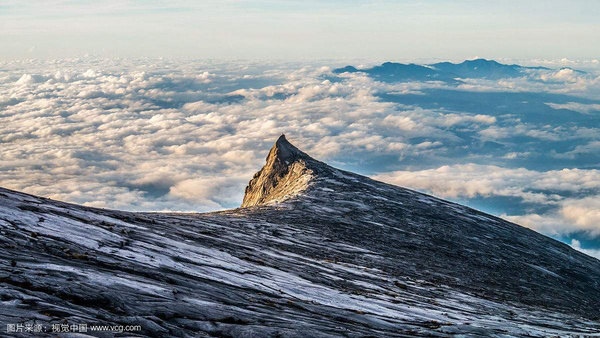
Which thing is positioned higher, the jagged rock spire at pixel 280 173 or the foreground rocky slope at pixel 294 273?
the jagged rock spire at pixel 280 173

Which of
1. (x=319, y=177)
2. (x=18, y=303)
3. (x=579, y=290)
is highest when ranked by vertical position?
(x=319, y=177)

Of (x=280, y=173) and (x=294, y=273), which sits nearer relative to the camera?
(x=294, y=273)

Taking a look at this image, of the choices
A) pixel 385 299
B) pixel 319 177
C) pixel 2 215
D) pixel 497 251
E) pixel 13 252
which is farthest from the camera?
pixel 319 177

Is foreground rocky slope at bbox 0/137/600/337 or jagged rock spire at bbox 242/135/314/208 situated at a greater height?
jagged rock spire at bbox 242/135/314/208

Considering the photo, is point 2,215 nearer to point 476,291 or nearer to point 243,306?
point 243,306

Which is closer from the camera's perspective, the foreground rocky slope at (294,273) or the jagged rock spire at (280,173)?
the foreground rocky slope at (294,273)

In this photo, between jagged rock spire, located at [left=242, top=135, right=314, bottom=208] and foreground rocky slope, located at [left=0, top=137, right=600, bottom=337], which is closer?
foreground rocky slope, located at [left=0, top=137, right=600, bottom=337]

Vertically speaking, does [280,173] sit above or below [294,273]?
above

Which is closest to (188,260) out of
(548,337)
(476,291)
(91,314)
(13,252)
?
(13,252)
